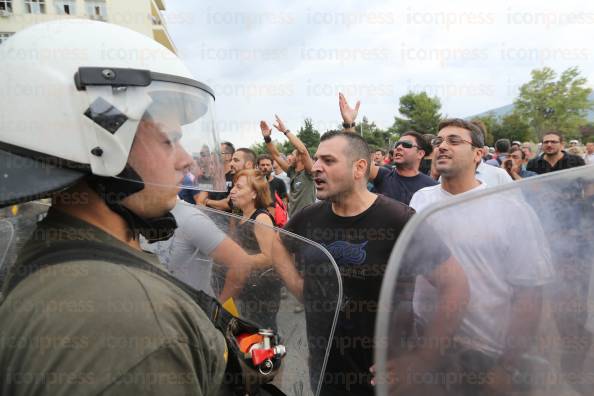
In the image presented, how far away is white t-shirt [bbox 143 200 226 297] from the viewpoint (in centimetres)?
137

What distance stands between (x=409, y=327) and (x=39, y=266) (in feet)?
2.40

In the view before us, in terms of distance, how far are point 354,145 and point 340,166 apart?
0.71 ft

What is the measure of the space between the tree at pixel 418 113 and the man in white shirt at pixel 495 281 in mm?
56627

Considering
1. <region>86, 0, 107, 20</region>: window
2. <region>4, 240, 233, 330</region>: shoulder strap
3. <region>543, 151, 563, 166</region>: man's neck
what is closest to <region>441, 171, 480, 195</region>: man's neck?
<region>4, 240, 233, 330</region>: shoulder strap

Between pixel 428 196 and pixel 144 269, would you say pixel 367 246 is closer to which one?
pixel 428 196

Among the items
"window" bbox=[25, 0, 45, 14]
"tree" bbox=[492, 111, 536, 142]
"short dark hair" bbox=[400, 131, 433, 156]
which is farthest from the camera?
"tree" bbox=[492, 111, 536, 142]

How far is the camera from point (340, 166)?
248cm

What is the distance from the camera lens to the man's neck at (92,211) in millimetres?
961

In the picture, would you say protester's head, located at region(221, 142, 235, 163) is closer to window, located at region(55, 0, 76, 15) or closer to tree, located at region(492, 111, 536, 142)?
window, located at region(55, 0, 76, 15)

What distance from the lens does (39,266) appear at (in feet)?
2.66

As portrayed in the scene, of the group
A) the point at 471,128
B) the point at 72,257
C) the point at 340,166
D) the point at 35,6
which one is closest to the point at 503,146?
the point at 471,128

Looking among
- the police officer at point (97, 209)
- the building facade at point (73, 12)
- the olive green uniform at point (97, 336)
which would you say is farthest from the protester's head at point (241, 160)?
the building facade at point (73, 12)

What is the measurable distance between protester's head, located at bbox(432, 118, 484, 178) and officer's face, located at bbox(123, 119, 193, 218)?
212 centimetres

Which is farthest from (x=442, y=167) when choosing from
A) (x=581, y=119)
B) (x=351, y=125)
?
(x=581, y=119)
